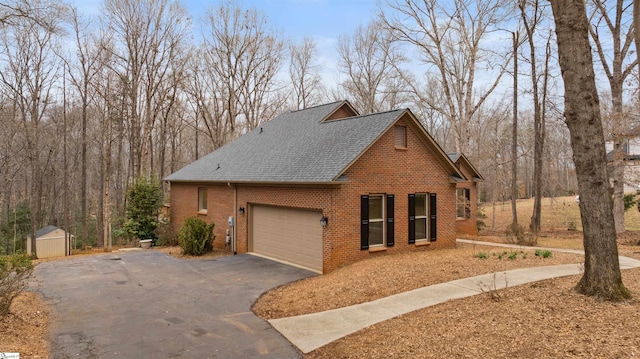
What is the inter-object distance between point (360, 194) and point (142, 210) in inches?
548

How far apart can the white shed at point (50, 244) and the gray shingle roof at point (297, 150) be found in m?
9.81

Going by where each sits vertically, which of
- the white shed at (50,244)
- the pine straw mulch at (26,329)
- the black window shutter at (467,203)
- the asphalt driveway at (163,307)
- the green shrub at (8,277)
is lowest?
the white shed at (50,244)

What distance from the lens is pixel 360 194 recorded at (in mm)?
11703

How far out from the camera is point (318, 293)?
8.80m

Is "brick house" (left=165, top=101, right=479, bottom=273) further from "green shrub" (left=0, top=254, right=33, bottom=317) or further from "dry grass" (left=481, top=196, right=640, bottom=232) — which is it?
"dry grass" (left=481, top=196, right=640, bottom=232)

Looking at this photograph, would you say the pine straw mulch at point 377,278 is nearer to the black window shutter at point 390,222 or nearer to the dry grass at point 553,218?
the black window shutter at point 390,222

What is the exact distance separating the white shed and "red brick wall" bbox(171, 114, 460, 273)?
14.1 metres

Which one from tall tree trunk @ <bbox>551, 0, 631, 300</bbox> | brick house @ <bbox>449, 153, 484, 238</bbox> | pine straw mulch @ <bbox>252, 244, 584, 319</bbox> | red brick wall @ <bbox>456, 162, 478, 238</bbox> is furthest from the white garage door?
red brick wall @ <bbox>456, 162, 478, 238</bbox>

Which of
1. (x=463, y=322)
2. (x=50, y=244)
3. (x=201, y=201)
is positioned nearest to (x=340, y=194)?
(x=463, y=322)

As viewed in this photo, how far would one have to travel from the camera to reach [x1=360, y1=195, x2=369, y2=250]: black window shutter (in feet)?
38.3

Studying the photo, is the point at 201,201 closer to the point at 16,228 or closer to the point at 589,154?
the point at 589,154

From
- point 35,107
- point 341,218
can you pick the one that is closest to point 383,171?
point 341,218

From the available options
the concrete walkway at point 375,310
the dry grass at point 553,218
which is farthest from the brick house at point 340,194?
the dry grass at point 553,218

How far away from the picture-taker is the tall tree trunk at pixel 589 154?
614cm
